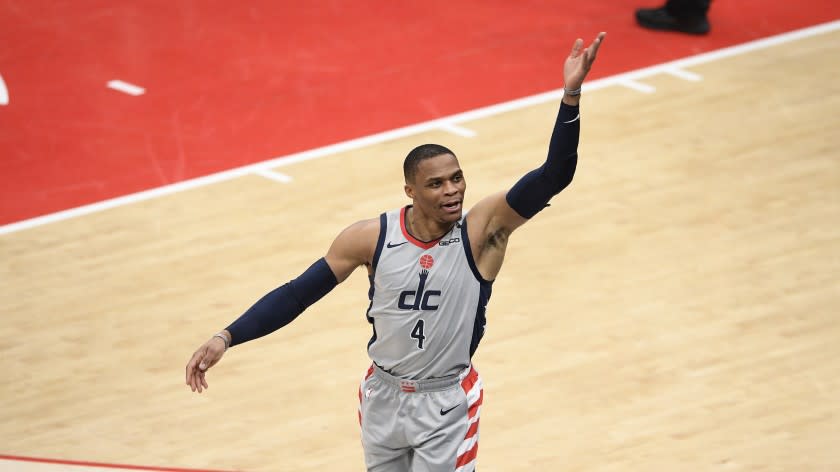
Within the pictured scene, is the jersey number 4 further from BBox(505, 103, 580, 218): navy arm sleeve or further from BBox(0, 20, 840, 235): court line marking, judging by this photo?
BBox(0, 20, 840, 235): court line marking

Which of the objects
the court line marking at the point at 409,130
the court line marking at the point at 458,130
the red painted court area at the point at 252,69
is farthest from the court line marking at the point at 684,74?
the court line marking at the point at 458,130

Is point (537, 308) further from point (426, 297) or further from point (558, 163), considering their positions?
point (558, 163)

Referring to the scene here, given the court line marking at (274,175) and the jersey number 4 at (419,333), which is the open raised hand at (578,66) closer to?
the jersey number 4 at (419,333)

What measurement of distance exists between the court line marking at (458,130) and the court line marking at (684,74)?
195cm

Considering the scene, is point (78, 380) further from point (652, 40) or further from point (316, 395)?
point (652, 40)

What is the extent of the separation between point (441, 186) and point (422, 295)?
0.38 metres

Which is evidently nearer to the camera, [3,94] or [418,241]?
[418,241]

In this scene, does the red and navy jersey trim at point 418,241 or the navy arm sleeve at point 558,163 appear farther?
the red and navy jersey trim at point 418,241

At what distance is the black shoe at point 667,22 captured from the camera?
464 inches

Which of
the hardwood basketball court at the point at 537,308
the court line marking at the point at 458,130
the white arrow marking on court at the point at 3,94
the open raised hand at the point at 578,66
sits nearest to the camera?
the open raised hand at the point at 578,66

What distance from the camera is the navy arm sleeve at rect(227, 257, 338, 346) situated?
4.85m

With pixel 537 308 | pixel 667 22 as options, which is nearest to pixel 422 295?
pixel 537 308

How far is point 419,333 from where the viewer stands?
15.5 feet

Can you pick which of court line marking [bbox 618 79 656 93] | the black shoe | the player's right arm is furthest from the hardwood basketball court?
the player's right arm
